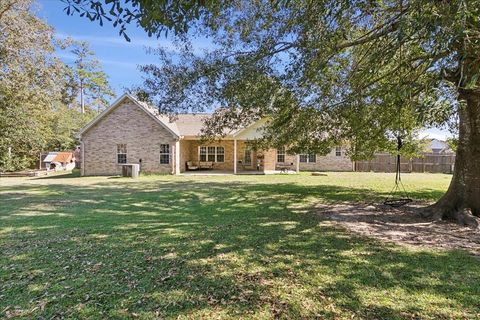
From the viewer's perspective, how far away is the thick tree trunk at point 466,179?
25.0ft

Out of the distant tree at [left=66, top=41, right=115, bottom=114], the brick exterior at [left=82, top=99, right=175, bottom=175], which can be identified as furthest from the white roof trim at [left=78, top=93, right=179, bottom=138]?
the distant tree at [left=66, top=41, right=115, bottom=114]

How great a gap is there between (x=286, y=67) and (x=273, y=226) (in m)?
3.64

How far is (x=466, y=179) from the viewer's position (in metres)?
7.97

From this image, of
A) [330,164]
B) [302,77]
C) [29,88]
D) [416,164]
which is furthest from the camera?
[330,164]

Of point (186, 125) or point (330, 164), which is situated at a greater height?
point (186, 125)

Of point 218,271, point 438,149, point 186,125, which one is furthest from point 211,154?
point 438,149

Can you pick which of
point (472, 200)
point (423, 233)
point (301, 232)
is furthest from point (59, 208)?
point (472, 200)

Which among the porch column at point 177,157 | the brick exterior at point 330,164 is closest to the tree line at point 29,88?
the porch column at point 177,157

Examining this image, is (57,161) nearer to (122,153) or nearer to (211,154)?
(122,153)

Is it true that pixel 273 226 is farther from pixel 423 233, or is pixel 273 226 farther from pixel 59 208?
pixel 59 208

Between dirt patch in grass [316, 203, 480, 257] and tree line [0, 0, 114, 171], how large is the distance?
14850 mm

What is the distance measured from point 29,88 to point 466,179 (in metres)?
18.3

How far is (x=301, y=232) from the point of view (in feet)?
21.1

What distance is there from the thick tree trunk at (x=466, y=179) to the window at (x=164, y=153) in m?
16.5
